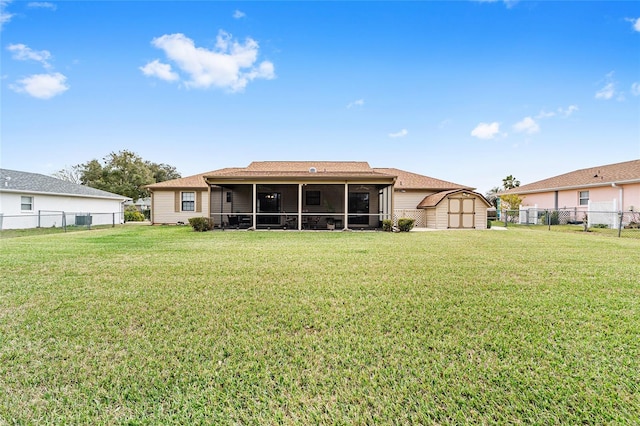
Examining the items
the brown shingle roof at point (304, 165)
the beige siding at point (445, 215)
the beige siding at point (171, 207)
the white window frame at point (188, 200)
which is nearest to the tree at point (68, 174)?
the beige siding at point (171, 207)

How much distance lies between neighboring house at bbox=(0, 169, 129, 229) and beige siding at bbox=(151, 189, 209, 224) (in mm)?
2608

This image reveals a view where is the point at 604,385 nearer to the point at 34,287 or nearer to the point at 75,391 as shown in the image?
the point at 75,391

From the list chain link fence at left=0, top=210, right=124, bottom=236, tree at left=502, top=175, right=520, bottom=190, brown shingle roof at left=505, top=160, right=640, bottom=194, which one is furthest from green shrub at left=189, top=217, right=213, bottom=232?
tree at left=502, top=175, right=520, bottom=190

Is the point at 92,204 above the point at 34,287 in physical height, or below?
above

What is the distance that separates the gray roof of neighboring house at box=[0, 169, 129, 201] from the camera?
1691 cm

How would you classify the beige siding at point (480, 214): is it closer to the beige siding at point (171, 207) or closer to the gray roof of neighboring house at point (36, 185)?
the beige siding at point (171, 207)

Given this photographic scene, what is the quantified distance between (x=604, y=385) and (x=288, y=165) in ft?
67.5

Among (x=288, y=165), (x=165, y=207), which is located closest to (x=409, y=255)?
(x=288, y=165)

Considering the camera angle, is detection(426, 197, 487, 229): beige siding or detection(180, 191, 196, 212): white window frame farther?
detection(180, 191, 196, 212): white window frame

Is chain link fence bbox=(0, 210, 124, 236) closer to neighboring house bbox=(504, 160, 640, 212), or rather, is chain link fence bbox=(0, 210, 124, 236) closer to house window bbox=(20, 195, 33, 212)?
house window bbox=(20, 195, 33, 212)

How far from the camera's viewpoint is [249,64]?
16.0m

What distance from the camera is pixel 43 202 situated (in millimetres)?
18422

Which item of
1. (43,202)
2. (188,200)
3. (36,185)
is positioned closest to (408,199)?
(188,200)

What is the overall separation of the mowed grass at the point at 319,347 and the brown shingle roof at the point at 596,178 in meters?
18.3
